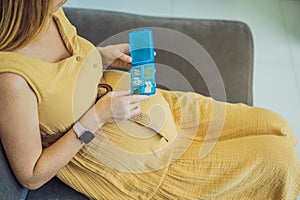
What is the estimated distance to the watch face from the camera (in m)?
0.90

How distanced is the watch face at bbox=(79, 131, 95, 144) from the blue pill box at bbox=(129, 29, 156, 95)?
0.45ft

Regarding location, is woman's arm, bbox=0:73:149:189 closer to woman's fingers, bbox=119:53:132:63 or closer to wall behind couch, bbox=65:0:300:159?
woman's fingers, bbox=119:53:132:63

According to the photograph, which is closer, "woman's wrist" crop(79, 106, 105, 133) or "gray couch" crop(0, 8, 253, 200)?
"woman's wrist" crop(79, 106, 105, 133)

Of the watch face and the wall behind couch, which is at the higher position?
the watch face

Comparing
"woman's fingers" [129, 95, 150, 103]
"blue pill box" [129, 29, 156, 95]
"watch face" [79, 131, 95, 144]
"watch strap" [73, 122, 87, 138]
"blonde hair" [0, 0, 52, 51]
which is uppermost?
"blonde hair" [0, 0, 52, 51]

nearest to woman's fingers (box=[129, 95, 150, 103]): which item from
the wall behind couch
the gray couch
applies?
the gray couch

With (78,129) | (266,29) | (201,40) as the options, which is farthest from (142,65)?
(266,29)

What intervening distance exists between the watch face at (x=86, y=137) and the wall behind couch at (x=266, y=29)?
39.0 inches

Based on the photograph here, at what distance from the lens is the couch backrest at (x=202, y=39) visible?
1317mm

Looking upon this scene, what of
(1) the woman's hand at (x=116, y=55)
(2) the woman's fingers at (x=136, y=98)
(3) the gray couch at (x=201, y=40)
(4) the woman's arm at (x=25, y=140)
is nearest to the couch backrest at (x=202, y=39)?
(3) the gray couch at (x=201, y=40)

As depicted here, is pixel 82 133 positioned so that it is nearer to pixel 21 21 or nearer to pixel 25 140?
pixel 25 140

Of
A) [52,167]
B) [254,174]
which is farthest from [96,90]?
[254,174]

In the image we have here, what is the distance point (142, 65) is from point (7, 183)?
15.6 inches

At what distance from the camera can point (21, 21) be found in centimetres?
79
